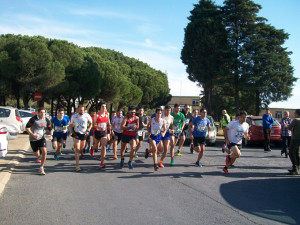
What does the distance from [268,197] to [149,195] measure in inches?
92.5

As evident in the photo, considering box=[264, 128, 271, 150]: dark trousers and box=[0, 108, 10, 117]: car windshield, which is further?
box=[0, 108, 10, 117]: car windshield

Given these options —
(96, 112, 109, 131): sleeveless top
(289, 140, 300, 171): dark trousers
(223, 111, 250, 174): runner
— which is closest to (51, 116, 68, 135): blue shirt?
(96, 112, 109, 131): sleeveless top

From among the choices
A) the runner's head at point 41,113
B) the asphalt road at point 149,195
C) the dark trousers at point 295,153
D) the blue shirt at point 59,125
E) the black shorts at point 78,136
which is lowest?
the asphalt road at point 149,195

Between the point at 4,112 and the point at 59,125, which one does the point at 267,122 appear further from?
the point at 4,112

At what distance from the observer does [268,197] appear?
5949 millimetres

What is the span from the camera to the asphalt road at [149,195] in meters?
4.71

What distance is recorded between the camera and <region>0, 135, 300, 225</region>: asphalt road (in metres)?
4.71

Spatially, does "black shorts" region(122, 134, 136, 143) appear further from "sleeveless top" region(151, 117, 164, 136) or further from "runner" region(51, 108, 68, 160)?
"runner" region(51, 108, 68, 160)

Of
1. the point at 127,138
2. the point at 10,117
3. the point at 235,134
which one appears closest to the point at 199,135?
the point at 235,134

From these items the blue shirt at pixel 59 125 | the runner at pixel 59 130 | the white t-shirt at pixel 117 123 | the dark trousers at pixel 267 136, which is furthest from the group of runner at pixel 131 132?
the dark trousers at pixel 267 136

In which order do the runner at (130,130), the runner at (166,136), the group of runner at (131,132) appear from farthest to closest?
the runner at (166,136) < the runner at (130,130) < the group of runner at (131,132)

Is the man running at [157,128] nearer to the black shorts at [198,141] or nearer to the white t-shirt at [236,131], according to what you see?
the black shorts at [198,141]

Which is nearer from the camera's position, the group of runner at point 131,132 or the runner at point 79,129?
the group of runner at point 131,132

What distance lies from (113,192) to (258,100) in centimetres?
2763
